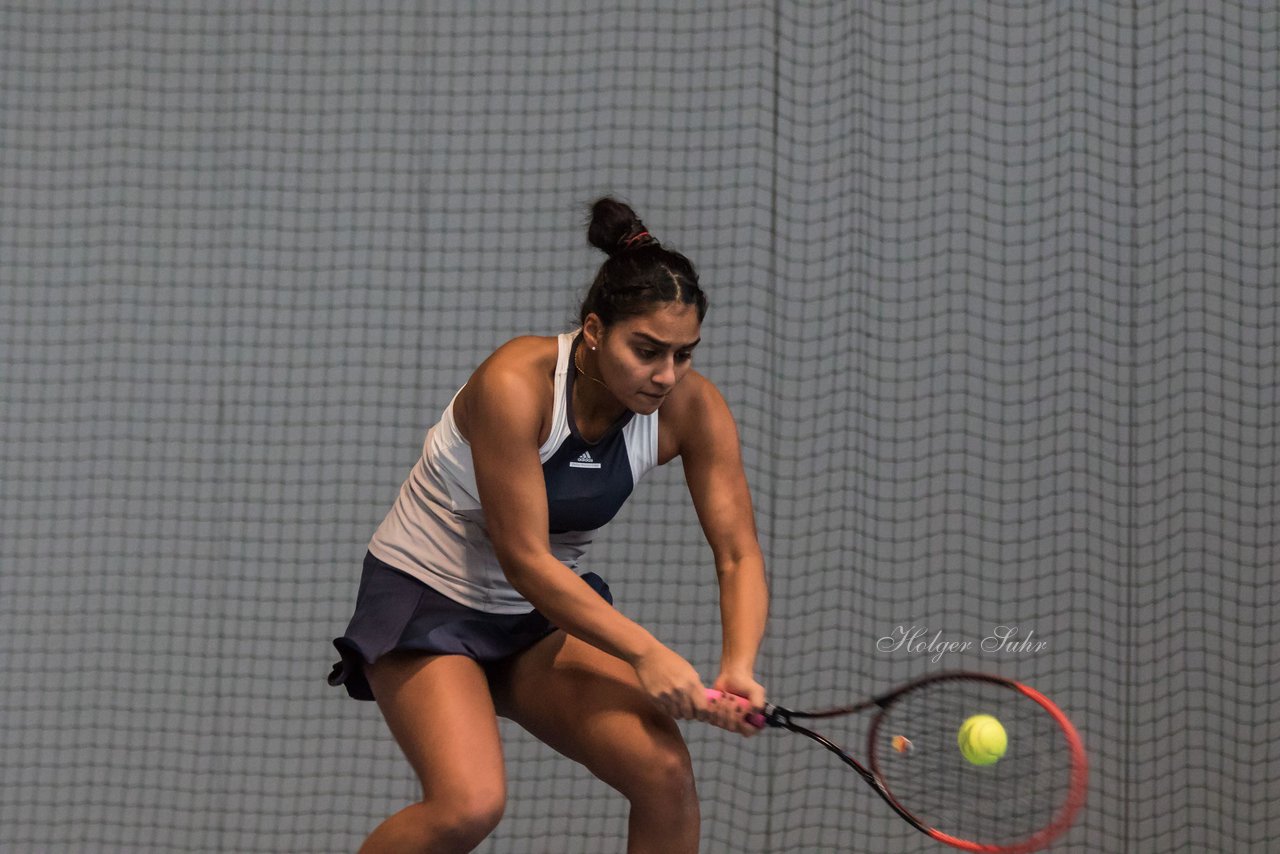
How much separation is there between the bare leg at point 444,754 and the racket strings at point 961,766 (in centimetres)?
60

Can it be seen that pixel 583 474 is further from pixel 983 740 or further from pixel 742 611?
pixel 983 740

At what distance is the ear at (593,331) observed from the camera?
7.04ft

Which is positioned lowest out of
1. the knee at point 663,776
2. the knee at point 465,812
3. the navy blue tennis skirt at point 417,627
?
the knee at point 465,812

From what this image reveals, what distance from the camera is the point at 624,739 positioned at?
2.06 m

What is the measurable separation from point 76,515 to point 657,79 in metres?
2.35

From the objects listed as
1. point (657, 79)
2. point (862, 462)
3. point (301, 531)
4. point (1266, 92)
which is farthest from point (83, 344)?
point (1266, 92)

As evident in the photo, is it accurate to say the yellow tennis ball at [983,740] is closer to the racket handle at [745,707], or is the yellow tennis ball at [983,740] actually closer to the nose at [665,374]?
the racket handle at [745,707]

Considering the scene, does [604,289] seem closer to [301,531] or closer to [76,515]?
[301,531]

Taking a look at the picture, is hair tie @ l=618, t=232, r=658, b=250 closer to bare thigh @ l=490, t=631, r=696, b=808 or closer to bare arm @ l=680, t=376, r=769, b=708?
bare arm @ l=680, t=376, r=769, b=708

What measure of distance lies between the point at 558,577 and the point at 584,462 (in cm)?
22

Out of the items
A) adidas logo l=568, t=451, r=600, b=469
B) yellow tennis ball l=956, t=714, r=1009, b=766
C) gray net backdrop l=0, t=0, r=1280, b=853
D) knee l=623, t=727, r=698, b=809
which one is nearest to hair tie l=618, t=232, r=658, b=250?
adidas logo l=568, t=451, r=600, b=469

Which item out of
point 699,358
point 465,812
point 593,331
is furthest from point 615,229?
point 699,358

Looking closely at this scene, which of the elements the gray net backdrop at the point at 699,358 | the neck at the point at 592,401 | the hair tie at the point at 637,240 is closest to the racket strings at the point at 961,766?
the neck at the point at 592,401

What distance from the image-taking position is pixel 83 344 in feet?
14.5
